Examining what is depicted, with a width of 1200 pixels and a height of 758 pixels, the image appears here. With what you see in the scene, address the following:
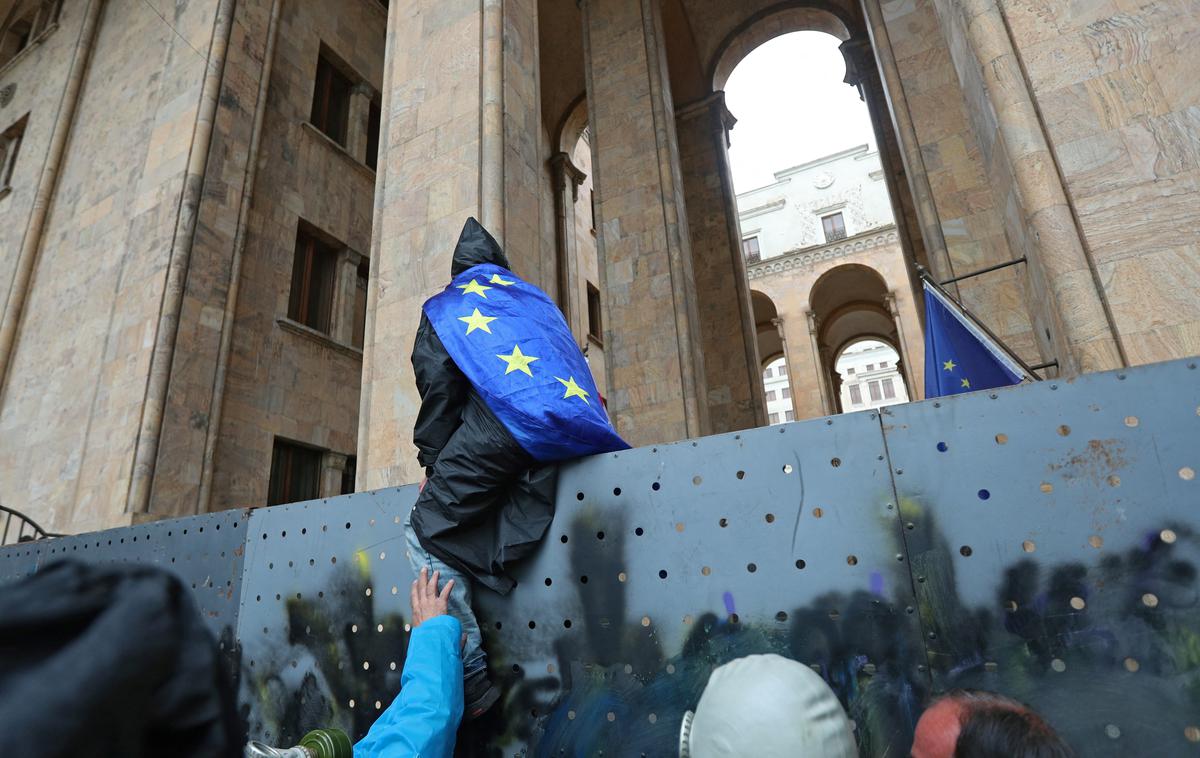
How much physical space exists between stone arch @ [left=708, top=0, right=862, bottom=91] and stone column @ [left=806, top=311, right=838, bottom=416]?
12.6 metres

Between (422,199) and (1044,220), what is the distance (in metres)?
4.75

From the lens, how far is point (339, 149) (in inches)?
499

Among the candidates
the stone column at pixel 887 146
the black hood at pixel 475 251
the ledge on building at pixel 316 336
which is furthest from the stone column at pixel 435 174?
the stone column at pixel 887 146

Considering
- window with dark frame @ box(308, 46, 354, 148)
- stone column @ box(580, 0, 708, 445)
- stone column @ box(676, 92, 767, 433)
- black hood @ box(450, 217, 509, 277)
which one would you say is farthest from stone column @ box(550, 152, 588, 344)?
black hood @ box(450, 217, 509, 277)

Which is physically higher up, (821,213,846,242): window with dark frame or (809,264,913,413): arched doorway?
(821,213,846,242): window with dark frame

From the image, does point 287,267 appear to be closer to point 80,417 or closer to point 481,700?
point 80,417

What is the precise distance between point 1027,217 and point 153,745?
13.9 ft

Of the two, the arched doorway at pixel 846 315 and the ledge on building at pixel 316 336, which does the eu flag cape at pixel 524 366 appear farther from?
the arched doorway at pixel 846 315

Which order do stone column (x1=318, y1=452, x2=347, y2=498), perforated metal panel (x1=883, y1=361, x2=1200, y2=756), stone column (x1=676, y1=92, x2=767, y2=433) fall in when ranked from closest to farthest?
perforated metal panel (x1=883, y1=361, x2=1200, y2=756)
stone column (x1=318, y1=452, x2=347, y2=498)
stone column (x1=676, y1=92, x2=767, y2=433)

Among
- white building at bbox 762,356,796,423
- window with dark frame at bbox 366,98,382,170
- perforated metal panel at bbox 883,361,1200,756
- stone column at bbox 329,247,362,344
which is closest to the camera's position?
perforated metal panel at bbox 883,361,1200,756

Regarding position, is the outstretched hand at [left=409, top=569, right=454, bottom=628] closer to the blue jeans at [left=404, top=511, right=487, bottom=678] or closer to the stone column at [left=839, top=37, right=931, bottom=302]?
the blue jeans at [left=404, top=511, right=487, bottom=678]

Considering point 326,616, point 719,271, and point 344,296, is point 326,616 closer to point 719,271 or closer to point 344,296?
point 344,296

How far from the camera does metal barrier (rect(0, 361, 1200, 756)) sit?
1708 millimetres

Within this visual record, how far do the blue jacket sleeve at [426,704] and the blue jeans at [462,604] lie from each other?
182mm
